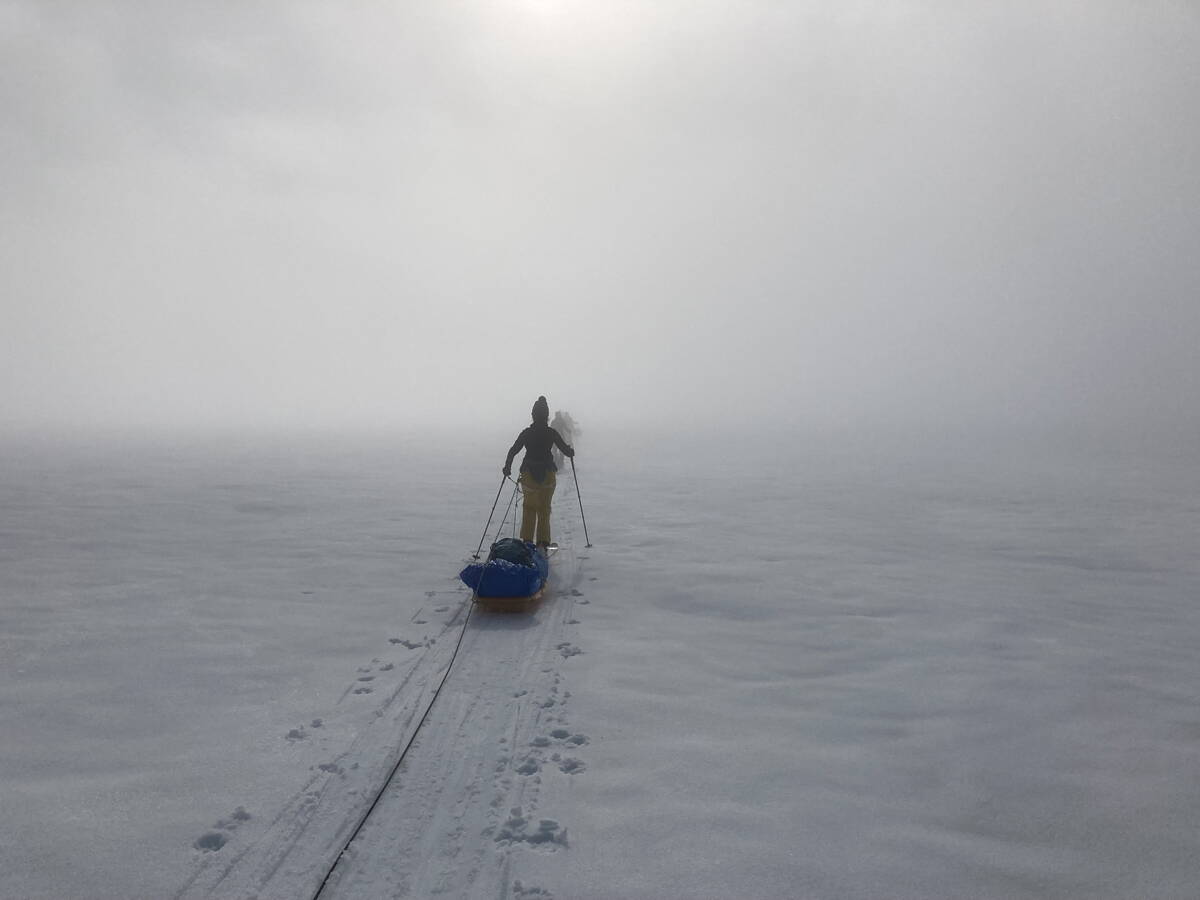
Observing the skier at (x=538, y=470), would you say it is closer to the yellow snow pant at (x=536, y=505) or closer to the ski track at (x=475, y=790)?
the yellow snow pant at (x=536, y=505)

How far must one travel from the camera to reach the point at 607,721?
5043 mm

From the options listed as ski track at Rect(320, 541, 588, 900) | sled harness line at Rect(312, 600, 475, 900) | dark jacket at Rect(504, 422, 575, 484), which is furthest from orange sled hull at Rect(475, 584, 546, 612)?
dark jacket at Rect(504, 422, 575, 484)

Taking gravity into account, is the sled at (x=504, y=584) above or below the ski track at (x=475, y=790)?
above

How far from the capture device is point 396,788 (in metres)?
4.09

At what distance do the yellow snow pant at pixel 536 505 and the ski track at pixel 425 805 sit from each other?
12.9ft

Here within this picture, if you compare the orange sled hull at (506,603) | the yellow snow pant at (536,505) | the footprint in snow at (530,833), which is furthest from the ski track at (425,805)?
the yellow snow pant at (536,505)

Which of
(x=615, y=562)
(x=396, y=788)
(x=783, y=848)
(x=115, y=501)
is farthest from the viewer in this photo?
(x=115, y=501)

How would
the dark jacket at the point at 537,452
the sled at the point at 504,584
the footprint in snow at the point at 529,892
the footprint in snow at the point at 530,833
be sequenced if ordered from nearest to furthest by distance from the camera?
the footprint in snow at the point at 529,892 → the footprint in snow at the point at 530,833 → the sled at the point at 504,584 → the dark jacket at the point at 537,452

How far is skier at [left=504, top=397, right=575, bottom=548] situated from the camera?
973 centimetres

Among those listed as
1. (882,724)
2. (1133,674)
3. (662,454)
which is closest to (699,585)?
(882,724)

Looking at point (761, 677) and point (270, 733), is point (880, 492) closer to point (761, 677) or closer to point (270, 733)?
point (761, 677)

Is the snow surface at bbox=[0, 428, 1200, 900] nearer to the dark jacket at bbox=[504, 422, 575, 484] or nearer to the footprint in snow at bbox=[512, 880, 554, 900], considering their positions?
the footprint in snow at bbox=[512, 880, 554, 900]

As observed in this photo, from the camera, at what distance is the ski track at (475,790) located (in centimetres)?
331

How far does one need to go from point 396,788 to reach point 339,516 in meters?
11.6
